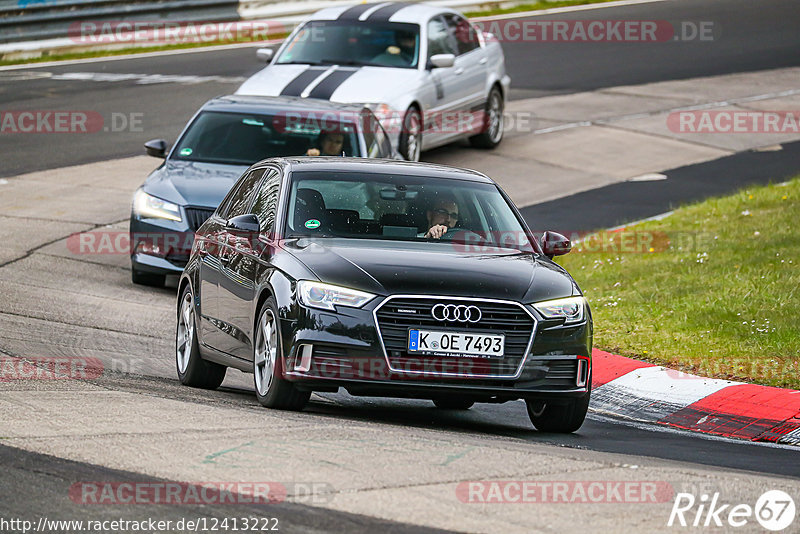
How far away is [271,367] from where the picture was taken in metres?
8.53

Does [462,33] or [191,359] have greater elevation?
[462,33]

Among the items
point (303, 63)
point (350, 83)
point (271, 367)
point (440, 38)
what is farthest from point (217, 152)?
point (271, 367)

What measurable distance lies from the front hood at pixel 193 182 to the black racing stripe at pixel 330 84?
3.41m

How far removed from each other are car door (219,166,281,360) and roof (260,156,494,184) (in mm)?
176

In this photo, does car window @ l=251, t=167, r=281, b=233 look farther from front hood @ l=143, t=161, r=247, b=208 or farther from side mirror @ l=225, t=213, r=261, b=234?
front hood @ l=143, t=161, r=247, b=208

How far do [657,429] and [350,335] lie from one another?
2467mm

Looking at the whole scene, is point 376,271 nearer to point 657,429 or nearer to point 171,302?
point 657,429

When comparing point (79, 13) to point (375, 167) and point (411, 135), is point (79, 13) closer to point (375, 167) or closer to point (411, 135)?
point (411, 135)

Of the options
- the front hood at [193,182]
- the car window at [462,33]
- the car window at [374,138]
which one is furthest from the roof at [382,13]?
the front hood at [193,182]

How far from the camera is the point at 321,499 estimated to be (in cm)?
614

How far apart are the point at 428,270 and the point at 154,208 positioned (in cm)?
615

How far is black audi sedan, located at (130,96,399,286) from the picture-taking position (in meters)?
13.8

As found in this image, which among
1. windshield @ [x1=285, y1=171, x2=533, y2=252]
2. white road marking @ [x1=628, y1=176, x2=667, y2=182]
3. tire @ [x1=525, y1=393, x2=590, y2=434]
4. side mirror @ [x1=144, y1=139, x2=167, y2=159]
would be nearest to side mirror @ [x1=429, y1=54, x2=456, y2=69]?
white road marking @ [x1=628, y1=176, x2=667, y2=182]

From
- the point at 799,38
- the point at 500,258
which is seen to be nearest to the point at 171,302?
the point at 500,258
